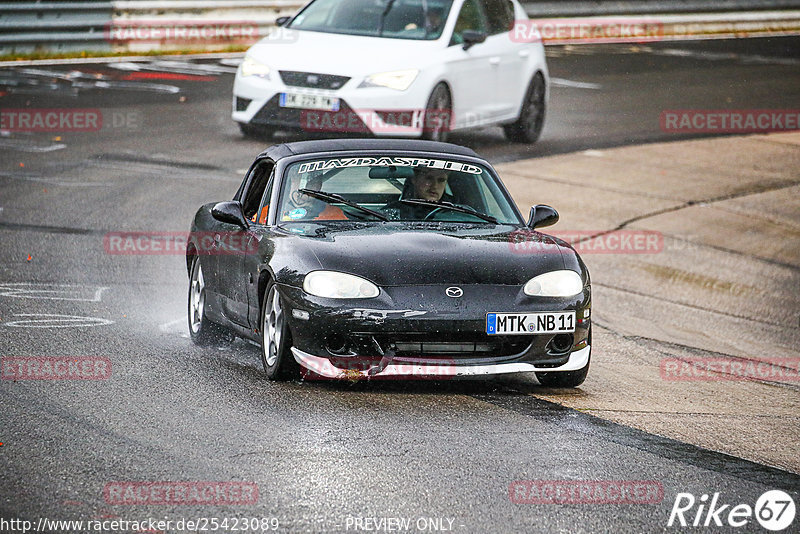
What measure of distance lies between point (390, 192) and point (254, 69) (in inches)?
305

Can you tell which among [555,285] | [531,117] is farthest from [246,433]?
[531,117]

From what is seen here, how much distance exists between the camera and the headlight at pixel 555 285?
7512mm

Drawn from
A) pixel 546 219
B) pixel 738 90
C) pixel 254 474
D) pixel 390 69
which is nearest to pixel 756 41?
pixel 738 90

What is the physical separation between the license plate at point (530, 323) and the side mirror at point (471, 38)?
918 centimetres

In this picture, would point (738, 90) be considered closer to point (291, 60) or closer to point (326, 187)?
point (291, 60)

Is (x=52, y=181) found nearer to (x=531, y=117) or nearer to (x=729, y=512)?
(x=531, y=117)

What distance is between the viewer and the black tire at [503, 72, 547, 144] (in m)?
18.2

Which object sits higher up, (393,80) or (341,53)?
(341,53)

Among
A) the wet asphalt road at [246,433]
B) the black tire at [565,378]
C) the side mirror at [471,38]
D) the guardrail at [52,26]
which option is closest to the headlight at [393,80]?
the side mirror at [471,38]

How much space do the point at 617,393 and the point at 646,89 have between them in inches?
657

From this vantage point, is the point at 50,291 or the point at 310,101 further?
the point at 310,101

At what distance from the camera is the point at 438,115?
16.0m

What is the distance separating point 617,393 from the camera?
7996mm

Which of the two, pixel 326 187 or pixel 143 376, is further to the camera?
pixel 326 187
